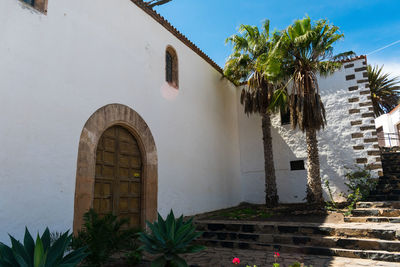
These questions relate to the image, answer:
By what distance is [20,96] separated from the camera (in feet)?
13.1

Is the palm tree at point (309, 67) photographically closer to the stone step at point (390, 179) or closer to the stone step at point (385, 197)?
the stone step at point (385, 197)

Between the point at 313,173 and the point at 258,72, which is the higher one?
the point at 258,72

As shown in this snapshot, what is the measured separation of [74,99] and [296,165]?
783 centimetres

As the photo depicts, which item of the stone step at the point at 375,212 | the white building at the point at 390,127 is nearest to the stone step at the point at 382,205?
the stone step at the point at 375,212

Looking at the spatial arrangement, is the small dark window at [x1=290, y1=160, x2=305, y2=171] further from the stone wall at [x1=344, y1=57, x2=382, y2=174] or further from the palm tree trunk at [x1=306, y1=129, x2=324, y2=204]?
the palm tree trunk at [x1=306, y1=129, x2=324, y2=204]

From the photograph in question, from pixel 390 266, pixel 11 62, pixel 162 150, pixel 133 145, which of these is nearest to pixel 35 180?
A: pixel 11 62

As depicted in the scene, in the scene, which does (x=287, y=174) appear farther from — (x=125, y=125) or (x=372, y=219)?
(x=125, y=125)

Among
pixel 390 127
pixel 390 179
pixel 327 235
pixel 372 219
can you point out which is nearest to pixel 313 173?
pixel 372 219

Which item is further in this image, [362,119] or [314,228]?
[362,119]

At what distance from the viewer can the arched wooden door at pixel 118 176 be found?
17.0 feet

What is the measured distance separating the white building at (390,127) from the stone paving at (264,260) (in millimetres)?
14175

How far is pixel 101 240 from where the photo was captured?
3.34 m

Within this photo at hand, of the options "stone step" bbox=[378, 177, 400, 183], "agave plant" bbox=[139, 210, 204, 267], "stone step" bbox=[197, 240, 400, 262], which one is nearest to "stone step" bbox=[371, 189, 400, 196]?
"stone step" bbox=[378, 177, 400, 183]

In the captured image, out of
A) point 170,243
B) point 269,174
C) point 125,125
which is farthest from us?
point 269,174
